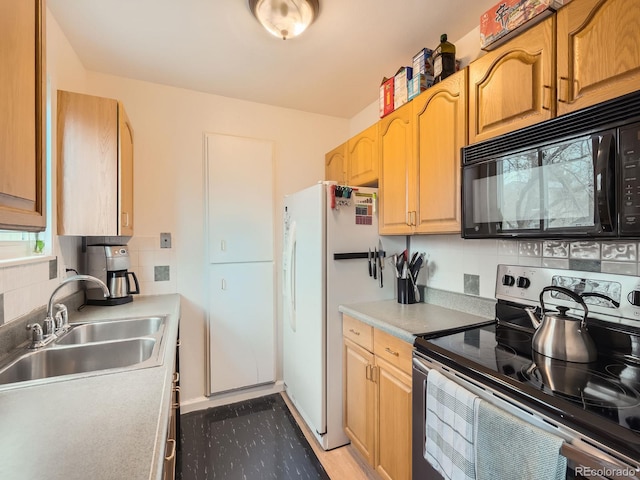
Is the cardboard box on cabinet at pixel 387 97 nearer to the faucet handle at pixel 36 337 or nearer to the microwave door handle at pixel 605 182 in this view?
the microwave door handle at pixel 605 182

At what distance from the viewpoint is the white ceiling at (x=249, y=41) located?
4.97 ft

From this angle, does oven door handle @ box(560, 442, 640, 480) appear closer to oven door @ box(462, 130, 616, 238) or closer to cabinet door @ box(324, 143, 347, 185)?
oven door @ box(462, 130, 616, 238)

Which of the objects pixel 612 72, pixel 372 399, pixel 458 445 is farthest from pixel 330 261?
pixel 612 72

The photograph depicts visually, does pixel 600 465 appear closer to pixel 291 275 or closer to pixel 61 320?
pixel 291 275

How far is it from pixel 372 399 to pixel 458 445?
67 centimetres

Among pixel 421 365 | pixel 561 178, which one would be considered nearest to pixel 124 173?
pixel 421 365

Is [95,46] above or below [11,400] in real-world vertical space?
above

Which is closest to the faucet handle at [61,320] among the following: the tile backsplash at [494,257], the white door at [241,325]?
the white door at [241,325]

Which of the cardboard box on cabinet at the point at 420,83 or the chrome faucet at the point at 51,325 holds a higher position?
the cardboard box on cabinet at the point at 420,83

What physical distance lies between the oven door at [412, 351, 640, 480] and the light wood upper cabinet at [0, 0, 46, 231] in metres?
1.34

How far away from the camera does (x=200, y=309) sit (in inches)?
93.4

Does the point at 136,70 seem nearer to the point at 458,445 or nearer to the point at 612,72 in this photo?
the point at 612,72

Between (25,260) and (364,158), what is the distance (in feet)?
6.35

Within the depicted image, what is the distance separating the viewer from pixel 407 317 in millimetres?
1639
